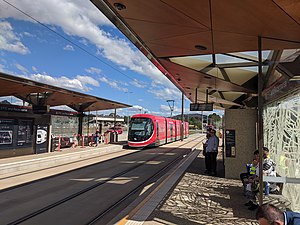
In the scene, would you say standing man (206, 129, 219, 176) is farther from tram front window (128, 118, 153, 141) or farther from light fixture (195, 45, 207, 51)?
tram front window (128, 118, 153, 141)

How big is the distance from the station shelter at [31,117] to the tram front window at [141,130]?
4.93m

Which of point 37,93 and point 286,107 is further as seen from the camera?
point 37,93

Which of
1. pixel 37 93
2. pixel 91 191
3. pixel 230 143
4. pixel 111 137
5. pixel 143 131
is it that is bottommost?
pixel 91 191

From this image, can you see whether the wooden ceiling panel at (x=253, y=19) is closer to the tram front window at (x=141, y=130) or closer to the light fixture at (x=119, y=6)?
the light fixture at (x=119, y=6)

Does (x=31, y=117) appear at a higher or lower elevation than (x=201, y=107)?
lower

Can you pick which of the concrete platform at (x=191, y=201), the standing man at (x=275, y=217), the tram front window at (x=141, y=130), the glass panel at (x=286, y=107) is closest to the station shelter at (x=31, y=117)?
the concrete platform at (x=191, y=201)

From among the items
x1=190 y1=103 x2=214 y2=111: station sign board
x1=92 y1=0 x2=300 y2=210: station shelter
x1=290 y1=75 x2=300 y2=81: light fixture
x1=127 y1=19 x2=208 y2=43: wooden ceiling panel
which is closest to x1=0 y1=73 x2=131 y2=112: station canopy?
x1=92 y1=0 x2=300 y2=210: station shelter

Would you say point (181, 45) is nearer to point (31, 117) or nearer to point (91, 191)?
point (91, 191)

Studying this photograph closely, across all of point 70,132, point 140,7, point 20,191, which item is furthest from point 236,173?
point 70,132

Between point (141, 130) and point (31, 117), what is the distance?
10381 mm

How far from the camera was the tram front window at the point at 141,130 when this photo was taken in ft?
80.3

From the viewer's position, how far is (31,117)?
635 inches

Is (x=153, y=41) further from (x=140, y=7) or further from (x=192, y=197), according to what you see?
(x=192, y=197)

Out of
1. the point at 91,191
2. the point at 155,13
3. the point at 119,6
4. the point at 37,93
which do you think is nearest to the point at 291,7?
the point at 155,13
